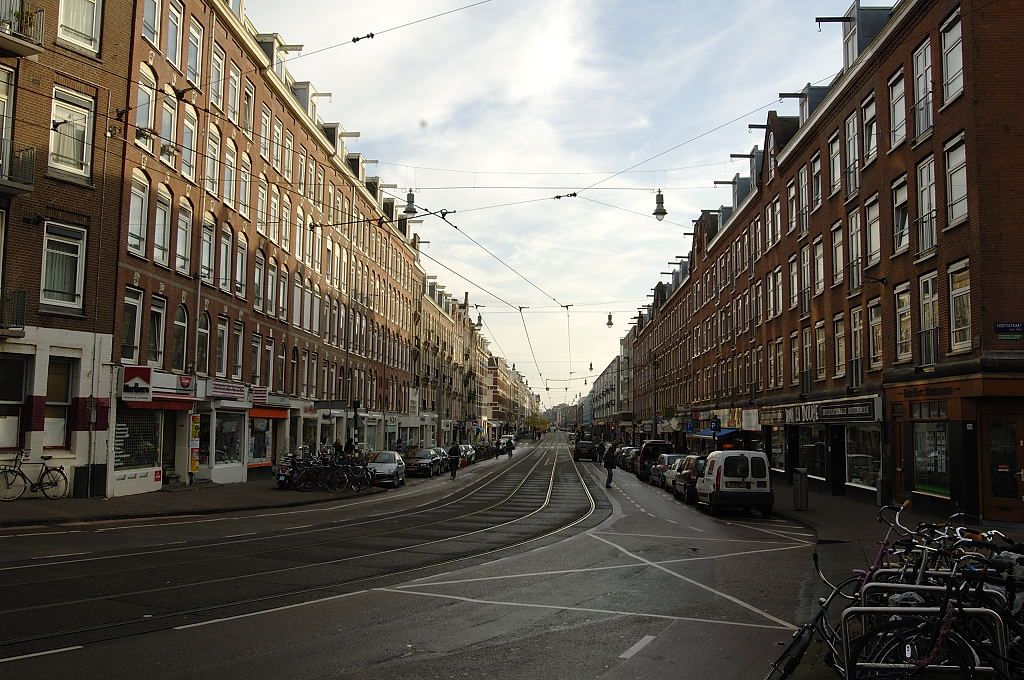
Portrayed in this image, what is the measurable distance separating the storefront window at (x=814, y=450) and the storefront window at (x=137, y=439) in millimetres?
24291

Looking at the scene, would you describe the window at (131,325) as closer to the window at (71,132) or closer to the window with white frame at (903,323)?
the window at (71,132)

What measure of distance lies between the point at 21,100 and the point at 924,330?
2544 cm

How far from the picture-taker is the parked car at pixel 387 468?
112 feet

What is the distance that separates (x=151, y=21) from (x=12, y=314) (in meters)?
10.9

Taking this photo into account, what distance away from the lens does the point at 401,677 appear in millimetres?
6578

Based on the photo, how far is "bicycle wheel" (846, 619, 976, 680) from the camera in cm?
536

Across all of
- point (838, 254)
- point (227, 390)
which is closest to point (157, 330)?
point (227, 390)

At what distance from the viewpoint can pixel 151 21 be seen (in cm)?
2566

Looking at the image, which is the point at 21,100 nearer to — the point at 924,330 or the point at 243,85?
the point at 243,85

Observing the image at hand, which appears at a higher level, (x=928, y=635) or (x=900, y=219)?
(x=900, y=219)

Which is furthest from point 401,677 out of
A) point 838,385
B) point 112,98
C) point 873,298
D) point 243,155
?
point 243,155

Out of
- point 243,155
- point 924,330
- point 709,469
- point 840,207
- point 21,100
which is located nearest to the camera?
point 21,100

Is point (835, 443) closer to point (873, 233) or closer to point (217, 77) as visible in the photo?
point (873, 233)

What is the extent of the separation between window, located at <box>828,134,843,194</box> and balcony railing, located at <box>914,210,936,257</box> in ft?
23.2
